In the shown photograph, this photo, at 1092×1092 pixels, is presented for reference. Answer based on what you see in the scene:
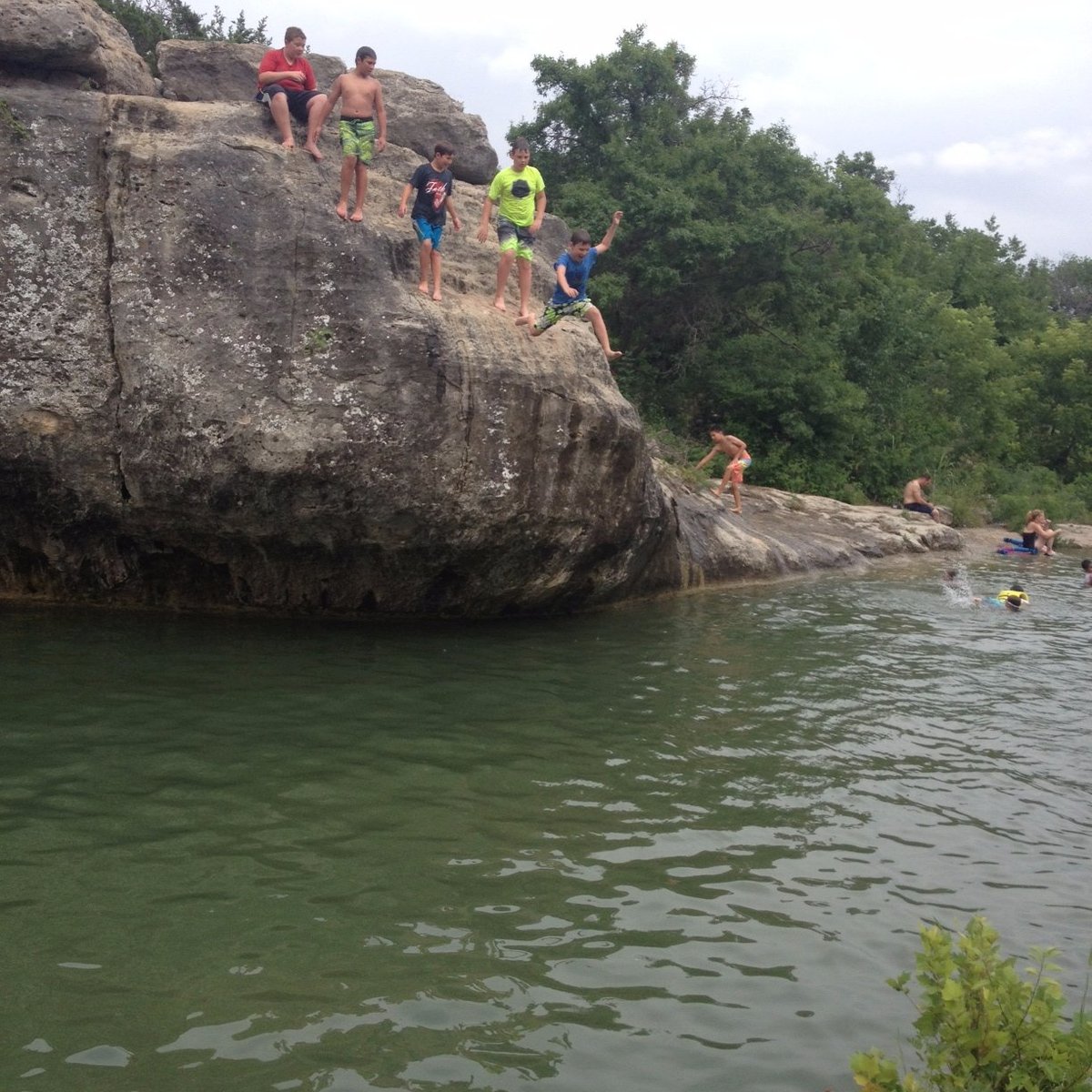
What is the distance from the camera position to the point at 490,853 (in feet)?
21.7

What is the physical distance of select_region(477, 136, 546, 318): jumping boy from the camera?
12.7m

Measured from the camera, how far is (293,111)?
40.9 feet

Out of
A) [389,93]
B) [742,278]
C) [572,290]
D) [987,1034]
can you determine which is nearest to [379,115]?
[572,290]

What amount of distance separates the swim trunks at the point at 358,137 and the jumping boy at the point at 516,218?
151 cm

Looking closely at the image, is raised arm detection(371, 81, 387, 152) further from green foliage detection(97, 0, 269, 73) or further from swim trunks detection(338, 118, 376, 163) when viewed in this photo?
green foliage detection(97, 0, 269, 73)

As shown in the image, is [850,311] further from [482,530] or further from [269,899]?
[269,899]

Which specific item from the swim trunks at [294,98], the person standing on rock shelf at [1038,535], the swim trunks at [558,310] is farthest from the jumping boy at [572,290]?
the person standing on rock shelf at [1038,535]

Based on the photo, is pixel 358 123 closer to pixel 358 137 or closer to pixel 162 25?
pixel 358 137

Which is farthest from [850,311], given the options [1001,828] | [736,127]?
[1001,828]

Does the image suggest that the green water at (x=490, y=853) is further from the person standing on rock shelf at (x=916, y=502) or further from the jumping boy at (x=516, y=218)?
the person standing on rock shelf at (x=916, y=502)

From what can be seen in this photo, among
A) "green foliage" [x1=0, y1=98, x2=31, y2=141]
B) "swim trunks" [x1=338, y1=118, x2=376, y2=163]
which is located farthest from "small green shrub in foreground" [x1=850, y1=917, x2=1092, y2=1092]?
"green foliage" [x1=0, y1=98, x2=31, y2=141]

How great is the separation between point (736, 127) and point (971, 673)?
17.9 meters

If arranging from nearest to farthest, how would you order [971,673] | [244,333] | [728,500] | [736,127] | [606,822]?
[606,822]
[244,333]
[971,673]
[728,500]
[736,127]

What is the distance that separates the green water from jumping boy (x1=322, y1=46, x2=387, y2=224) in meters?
4.39
